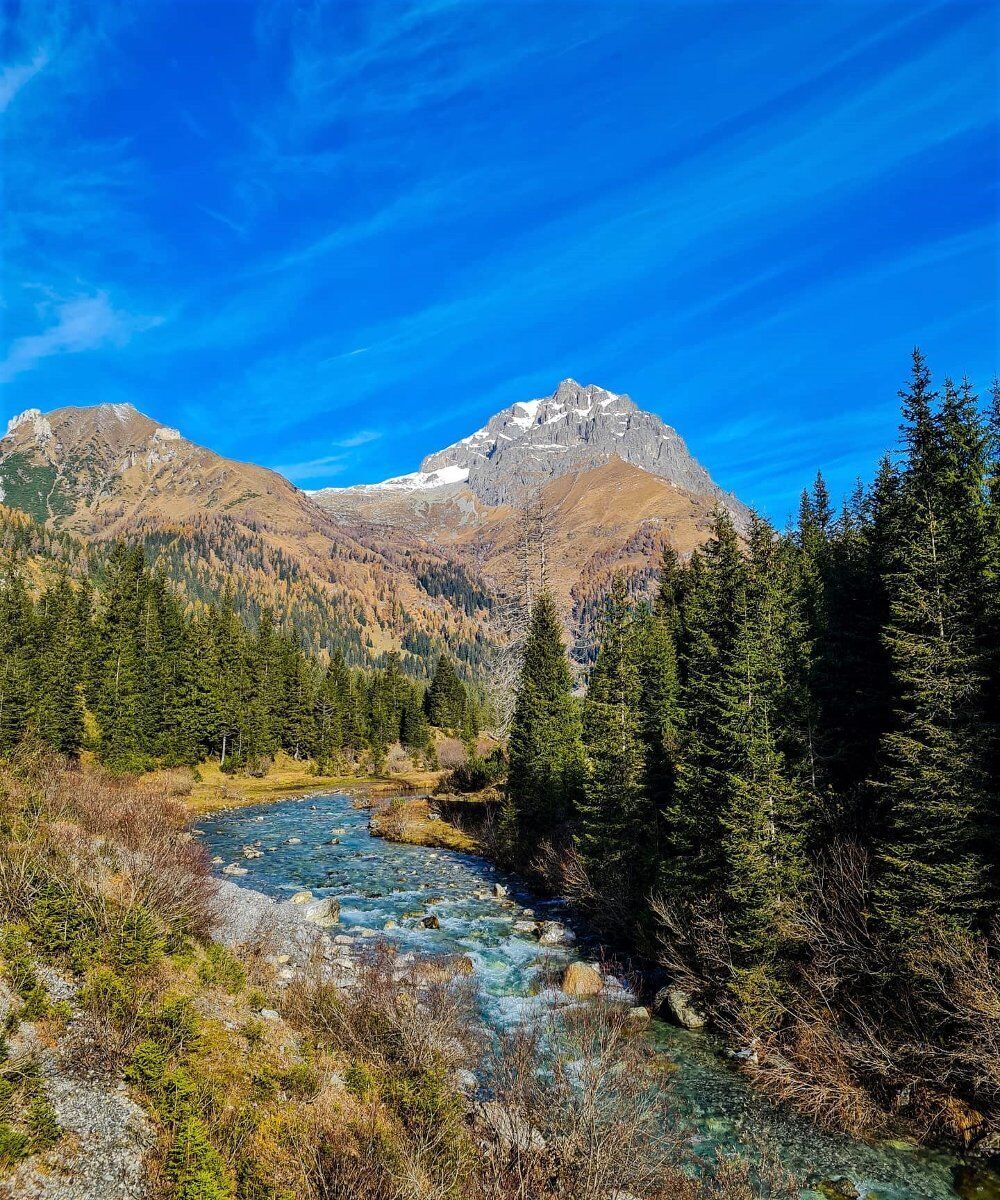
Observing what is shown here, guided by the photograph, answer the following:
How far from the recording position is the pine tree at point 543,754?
42.3 meters

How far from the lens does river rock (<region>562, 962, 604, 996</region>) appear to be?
2342cm

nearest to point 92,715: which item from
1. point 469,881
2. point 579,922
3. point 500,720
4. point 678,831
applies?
point 500,720

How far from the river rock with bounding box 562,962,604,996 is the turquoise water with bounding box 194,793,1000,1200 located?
0.97m

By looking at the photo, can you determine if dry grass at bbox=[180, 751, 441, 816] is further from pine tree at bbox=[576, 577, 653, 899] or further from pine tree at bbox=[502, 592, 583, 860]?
pine tree at bbox=[576, 577, 653, 899]

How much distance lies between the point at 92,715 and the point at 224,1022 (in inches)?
2877

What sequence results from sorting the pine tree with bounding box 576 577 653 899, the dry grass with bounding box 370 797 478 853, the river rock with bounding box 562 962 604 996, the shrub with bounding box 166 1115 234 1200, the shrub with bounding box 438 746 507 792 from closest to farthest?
the shrub with bounding box 166 1115 234 1200 → the river rock with bounding box 562 962 604 996 → the pine tree with bounding box 576 577 653 899 → the dry grass with bounding box 370 797 478 853 → the shrub with bounding box 438 746 507 792

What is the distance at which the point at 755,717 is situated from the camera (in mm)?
22500

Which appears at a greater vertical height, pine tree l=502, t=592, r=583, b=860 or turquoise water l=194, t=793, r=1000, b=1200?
pine tree l=502, t=592, r=583, b=860

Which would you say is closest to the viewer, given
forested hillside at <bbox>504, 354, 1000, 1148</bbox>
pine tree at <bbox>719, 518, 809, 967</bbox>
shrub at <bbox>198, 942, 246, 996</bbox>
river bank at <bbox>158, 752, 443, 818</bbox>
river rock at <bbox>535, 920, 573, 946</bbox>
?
forested hillside at <bbox>504, 354, 1000, 1148</bbox>

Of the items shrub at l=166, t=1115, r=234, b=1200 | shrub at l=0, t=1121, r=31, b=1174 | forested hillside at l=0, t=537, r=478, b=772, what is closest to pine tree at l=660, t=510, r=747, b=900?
shrub at l=166, t=1115, r=234, b=1200

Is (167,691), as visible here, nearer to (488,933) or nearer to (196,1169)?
(488,933)

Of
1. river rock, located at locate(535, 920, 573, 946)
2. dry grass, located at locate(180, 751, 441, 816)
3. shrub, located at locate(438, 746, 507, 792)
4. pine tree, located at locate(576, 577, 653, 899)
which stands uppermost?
pine tree, located at locate(576, 577, 653, 899)

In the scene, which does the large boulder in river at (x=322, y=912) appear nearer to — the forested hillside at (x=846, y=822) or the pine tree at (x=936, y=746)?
the forested hillside at (x=846, y=822)

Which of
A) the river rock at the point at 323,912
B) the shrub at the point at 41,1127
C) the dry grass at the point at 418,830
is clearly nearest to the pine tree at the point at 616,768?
the river rock at the point at 323,912
